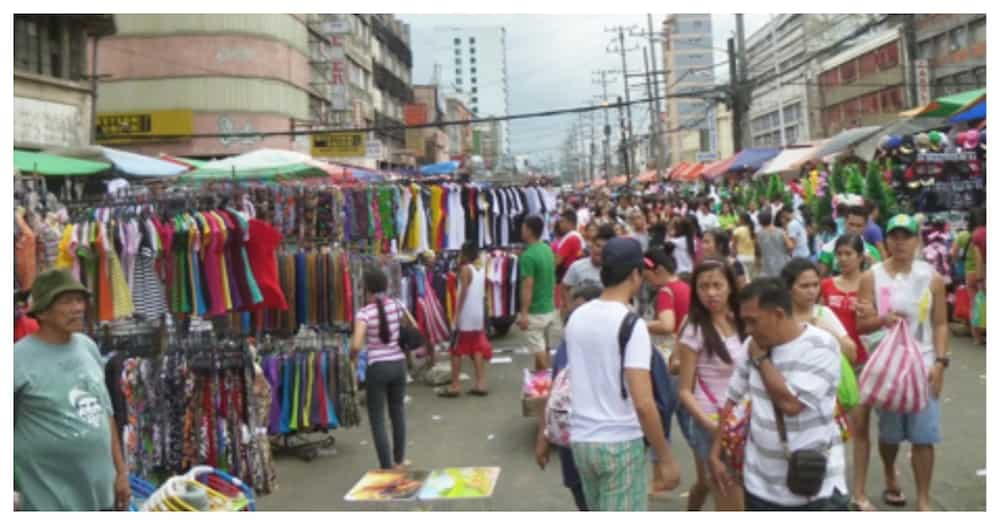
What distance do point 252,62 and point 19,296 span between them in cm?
3384

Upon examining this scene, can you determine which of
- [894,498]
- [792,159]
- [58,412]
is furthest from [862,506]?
[792,159]

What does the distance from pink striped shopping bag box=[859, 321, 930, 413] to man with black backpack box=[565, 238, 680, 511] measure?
1.93 m

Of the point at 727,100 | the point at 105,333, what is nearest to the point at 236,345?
the point at 105,333

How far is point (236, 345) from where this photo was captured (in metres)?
6.79

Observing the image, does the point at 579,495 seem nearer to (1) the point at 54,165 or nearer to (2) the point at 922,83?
(1) the point at 54,165

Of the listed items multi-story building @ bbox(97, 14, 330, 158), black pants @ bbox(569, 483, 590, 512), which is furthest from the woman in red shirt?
multi-story building @ bbox(97, 14, 330, 158)

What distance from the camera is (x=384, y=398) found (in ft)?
21.7

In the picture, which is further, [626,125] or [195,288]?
[626,125]

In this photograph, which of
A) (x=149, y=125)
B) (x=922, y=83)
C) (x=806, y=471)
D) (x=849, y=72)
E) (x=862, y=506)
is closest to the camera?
(x=806, y=471)

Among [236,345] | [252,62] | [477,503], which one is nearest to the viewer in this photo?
[477,503]

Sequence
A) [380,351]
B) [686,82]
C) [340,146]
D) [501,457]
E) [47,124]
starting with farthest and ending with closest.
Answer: [686,82]
[340,146]
[47,124]
[501,457]
[380,351]

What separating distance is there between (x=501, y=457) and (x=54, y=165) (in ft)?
39.0

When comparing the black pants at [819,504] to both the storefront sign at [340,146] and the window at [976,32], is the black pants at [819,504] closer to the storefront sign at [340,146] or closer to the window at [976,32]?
the storefront sign at [340,146]

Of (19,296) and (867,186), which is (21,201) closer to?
(19,296)
